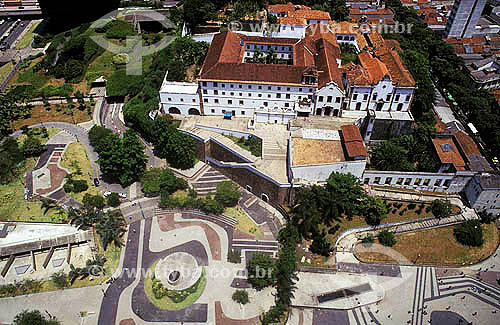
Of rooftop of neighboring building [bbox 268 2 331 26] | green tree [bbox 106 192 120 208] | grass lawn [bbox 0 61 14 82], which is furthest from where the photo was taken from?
grass lawn [bbox 0 61 14 82]

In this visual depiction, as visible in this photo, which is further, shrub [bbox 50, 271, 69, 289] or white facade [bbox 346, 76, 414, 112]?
white facade [bbox 346, 76, 414, 112]

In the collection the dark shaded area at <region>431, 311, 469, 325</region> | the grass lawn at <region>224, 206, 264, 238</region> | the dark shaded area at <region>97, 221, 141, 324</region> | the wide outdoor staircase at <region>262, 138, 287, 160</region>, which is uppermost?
the wide outdoor staircase at <region>262, 138, 287, 160</region>

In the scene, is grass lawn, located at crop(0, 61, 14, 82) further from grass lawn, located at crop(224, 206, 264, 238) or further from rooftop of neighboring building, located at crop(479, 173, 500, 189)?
rooftop of neighboring building, located at crop(479, 173, 500, 189)

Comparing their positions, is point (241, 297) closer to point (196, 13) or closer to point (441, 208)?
point (441, 208)

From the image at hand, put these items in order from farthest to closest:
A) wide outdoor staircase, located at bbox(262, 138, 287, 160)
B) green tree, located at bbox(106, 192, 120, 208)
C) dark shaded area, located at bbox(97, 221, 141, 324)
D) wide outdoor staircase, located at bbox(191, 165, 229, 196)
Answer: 1. wide outdoor staircase, located at bbox(191, 165, 229, 196)
2. wide outdoor staircase, located at bbox(262, 138, 287, 160)
3. green tree, located at bbox(106, 192, 120, 208)
4. dark shaded area, located at bbox(97, 221, 141, 324)

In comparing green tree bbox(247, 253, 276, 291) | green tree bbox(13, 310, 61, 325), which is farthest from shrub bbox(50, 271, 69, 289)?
green tree bbox(247, 253, 276, 291)

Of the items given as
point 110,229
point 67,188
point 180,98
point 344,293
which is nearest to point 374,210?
point 344,293

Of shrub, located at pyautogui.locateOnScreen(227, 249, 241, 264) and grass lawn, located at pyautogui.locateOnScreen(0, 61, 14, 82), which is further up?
grass lawn, located at pyautogui.locateOnScreen(0, 61, 14, 82)
